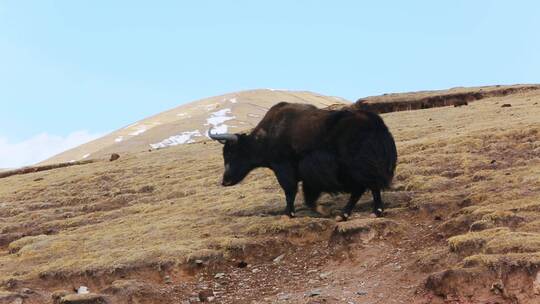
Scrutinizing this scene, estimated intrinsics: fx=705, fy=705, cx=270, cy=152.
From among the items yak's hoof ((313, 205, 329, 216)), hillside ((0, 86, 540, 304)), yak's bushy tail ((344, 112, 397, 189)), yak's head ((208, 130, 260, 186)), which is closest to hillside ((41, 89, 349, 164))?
hillside ((0, 86, 540, 304))

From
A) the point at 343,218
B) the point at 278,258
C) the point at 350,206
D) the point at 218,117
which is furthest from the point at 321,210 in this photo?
the point at 218,117

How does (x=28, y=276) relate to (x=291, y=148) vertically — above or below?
below

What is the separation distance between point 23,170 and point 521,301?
33805 mm

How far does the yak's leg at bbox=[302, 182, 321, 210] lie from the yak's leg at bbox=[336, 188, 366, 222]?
89 cm

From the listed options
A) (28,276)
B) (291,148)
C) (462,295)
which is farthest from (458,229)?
(28,276)

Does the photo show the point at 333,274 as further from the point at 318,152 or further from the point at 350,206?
the point at 318,152

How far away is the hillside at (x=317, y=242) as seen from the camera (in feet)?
32.4

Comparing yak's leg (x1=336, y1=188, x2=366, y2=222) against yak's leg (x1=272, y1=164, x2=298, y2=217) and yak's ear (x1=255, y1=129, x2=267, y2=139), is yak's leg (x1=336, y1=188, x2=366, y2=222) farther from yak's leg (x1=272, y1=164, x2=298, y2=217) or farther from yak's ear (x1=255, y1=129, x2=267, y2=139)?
yak's ear (x1=255, y1=129, x2=267, y2=139)

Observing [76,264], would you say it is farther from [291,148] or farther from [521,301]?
[521,301]

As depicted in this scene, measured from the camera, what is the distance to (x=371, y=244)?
1184 centimetres

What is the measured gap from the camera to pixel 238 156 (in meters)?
15.6

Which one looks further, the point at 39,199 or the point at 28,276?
the point at 39,199

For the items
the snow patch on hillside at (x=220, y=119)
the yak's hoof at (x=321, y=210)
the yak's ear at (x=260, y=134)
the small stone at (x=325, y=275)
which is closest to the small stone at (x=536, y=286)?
the small stone at (x=325, y=275)

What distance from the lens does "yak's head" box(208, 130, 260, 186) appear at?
15.4 meters
